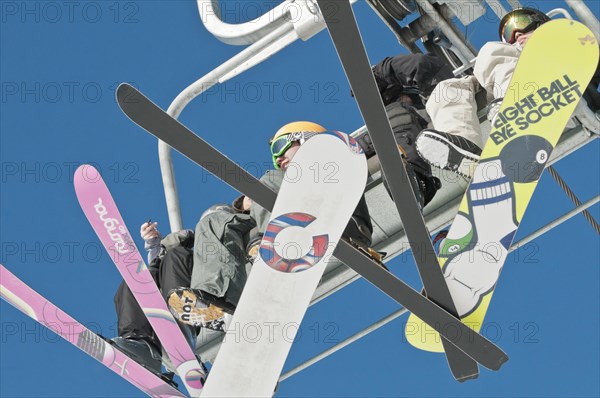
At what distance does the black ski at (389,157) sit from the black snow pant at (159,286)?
1.64 metres

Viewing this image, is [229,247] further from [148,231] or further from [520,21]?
[520,21]

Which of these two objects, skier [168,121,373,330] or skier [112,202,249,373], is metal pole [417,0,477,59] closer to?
skier [168,121,373,330]

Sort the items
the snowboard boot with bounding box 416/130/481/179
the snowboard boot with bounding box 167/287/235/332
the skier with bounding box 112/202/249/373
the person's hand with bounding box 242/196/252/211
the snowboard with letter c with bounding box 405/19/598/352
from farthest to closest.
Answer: the person's hand with bounding box 242/196/252/211 < the skier with bounding box 112/202/249/373 < the snowboard boot with bounding box 167/287/235/332 < the snowboard boot with bounding box 416/130/481/179 < the snowboard with letter c with bounding box 405/19/598/352

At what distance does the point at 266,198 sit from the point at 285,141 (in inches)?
44.1

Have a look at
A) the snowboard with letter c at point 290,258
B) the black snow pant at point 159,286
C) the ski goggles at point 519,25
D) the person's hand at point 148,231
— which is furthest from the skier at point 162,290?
the ski goggles at point 519,25

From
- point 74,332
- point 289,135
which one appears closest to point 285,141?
point 289,135

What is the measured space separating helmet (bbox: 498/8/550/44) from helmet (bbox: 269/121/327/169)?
1020 millimetres

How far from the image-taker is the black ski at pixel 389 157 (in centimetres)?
511

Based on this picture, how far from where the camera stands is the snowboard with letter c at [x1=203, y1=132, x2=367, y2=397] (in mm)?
5504

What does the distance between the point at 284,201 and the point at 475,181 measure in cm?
90

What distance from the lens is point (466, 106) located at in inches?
248

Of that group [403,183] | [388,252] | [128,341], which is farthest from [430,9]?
[128,341]

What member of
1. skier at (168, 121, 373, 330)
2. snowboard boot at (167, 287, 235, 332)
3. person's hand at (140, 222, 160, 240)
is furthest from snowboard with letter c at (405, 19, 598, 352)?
person's hand at (140, 222, 160, 240)

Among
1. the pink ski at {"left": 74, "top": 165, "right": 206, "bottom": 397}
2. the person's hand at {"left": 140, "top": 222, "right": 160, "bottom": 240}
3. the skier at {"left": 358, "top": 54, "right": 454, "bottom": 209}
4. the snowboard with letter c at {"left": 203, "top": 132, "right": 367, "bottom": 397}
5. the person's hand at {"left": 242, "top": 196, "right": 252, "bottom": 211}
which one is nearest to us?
the snowboard with letter c at {"left": 203, "top": 132, "right": 367, "bottom": 397}
